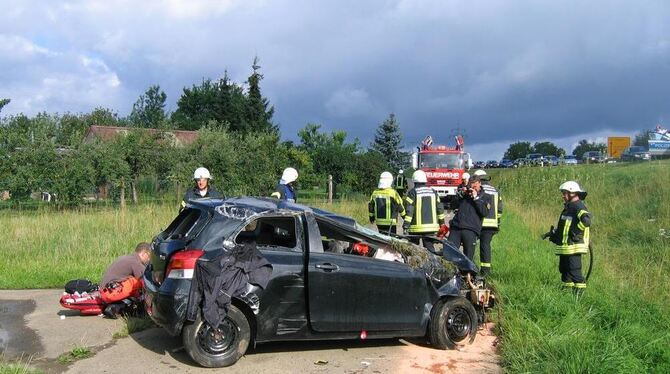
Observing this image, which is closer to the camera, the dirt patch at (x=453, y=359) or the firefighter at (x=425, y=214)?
the dirt patch at (x=453, y=359)

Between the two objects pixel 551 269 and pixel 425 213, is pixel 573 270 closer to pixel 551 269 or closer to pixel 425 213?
pixel 551 269

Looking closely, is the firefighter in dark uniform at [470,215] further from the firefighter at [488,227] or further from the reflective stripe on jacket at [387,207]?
the reflective stripe on jacket at [387,207]

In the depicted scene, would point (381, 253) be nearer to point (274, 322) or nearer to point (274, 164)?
point (274, 322)

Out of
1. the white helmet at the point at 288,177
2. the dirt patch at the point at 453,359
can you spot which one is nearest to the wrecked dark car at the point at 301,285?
the dirt patch at the point at 453,359

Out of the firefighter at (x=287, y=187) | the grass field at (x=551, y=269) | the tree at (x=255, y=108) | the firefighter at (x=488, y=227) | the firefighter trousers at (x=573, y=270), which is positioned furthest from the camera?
the tree at (x=255, y=108)

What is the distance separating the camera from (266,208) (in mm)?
5816

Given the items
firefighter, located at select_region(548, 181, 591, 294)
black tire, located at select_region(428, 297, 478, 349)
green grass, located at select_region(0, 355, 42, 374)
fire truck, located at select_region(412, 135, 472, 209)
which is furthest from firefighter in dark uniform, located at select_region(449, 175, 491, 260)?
fire truck, located at select_region(412, 135, 472, 209)

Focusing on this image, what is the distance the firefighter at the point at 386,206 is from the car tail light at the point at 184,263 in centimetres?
512

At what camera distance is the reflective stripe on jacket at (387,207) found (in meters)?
10.1

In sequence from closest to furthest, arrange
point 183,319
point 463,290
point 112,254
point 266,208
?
point 183,319 → point 266,208 → point 463,290 → point 112,254

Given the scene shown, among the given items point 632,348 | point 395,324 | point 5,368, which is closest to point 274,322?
point 395,324

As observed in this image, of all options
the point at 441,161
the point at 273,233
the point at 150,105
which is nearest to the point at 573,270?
the point at 273,233

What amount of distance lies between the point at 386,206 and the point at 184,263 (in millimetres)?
5238

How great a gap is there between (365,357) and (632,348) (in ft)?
8.61
